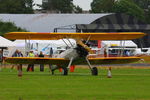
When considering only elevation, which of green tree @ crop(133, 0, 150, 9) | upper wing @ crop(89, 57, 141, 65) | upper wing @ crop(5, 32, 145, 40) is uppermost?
green tree @ crop(133, 0, 150, 9)

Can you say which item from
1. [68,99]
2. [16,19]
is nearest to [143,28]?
[16,19]

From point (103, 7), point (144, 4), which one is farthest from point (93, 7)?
point (144, 4)

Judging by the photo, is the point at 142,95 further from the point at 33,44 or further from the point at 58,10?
the point at 58,10

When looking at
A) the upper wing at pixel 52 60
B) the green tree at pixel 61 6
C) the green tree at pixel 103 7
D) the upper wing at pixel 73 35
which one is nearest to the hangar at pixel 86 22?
the upper wing at pixel 73 35

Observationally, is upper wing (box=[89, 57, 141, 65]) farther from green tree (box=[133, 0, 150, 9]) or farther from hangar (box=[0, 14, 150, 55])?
green tree (box=[133, 0, 150, 9])

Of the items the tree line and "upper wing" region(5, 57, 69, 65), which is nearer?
"upper wing" region(5, 57, 69, 65)

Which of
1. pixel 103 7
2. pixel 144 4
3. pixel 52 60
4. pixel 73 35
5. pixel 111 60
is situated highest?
pixel 144 4

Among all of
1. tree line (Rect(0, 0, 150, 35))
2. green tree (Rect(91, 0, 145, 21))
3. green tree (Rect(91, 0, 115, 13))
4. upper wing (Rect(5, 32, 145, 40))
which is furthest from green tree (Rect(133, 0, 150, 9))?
upper wing (Rect(5, 32, 145, 40))

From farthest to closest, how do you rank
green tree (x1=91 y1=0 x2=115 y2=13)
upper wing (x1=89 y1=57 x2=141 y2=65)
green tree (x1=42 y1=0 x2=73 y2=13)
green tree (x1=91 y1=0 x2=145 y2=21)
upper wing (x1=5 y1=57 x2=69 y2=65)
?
green tree (x1=42 y1=0 x2=73 y2=13) < green tree (x1=91 y1=0 x2=115 y2=13) < green tree (x1=91 y1=0 x2=145 y2=21) < upper wing (x1=89 y1=57 x2=141 y2=65) < upper wing (x1=5 y1=57 x2=69 y2=65)

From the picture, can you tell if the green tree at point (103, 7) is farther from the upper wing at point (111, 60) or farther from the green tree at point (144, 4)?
the upper wing at point (111, 60)

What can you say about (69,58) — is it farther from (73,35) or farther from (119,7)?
(119,7)

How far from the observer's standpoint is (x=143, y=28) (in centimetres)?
9494

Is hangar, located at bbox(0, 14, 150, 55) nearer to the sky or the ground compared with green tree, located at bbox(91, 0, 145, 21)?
nearer to the ground

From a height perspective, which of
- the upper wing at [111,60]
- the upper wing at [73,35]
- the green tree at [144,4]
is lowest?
the upper wing at [111,60]
